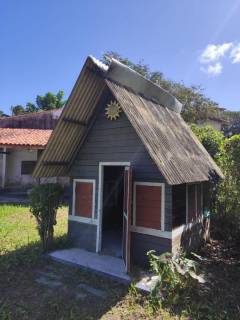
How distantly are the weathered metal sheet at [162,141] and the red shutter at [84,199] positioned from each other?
7.02 ft

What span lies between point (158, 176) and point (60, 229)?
484 cm

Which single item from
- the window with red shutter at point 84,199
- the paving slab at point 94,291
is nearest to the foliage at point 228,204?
the window with red shutter at point 84,199

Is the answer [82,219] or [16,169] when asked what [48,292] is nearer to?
[82,219]

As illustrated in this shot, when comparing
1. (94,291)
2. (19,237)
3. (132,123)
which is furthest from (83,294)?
(19,237)

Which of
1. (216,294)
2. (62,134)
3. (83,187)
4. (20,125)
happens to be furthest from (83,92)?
(20,125)

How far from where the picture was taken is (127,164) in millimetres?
6254

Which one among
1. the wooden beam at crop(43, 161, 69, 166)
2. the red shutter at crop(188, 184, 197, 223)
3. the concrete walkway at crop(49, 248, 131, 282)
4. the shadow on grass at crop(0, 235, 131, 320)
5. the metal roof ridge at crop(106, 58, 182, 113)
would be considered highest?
the metal roof ridge at crop(106, 58, 182, 113)

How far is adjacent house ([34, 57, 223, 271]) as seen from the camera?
226 inches

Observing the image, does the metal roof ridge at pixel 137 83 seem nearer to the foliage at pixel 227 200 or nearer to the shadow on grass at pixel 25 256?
the foliage at pixel 227 200

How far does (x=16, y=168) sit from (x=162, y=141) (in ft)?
47.4

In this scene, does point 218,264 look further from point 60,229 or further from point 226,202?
point 60,229

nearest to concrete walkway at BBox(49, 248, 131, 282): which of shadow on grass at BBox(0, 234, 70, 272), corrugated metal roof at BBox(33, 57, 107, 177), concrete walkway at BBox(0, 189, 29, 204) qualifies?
shadow on grass at BBox(0, 234, 70, 272)

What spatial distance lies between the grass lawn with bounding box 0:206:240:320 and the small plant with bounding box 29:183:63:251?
45cm

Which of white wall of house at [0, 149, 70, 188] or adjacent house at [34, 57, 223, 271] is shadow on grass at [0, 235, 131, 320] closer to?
adjacent house at [34, 57, 223, 271]
